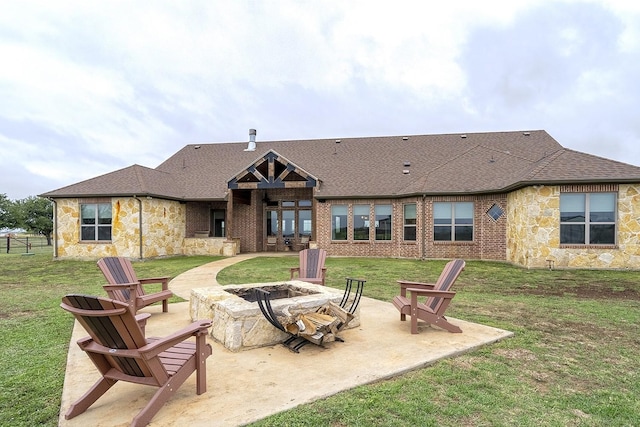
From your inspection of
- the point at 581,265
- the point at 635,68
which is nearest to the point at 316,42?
the point at 581,265

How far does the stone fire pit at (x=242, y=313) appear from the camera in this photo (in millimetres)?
4445

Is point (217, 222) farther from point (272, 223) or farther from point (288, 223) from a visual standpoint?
point (288, 223)

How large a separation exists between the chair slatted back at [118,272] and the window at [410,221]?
12.0m

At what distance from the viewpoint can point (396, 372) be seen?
3.72 metres

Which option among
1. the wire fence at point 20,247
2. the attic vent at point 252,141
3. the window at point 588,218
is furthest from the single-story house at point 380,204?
the wire fence at point 20,247

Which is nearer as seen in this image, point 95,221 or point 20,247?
point 95,221

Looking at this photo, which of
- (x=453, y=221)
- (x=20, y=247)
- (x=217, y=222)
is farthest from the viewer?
(x=20, y=247)

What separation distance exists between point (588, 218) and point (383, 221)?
25.0 feet

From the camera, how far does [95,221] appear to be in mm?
15992

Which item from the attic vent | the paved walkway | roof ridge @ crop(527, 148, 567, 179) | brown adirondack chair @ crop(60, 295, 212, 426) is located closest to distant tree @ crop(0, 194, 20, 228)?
the attic vent

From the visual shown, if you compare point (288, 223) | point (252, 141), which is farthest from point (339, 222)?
point (252, 141)

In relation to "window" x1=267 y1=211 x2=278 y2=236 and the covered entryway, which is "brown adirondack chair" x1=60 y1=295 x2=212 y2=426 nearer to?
the covered entryway

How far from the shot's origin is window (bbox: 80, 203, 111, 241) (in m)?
15.9

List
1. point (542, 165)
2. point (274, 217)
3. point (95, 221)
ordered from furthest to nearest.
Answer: point (274, 217) < point (95, 221) < point (542, 165)
